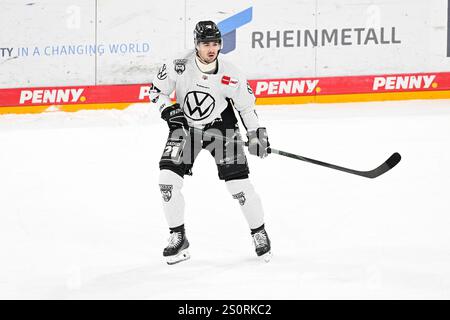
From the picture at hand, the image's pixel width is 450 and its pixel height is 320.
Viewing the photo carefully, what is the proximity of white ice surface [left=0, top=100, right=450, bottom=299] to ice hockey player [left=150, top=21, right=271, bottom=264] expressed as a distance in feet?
0.67

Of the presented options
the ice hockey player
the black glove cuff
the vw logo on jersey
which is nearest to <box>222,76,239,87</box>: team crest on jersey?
the ice hockey player

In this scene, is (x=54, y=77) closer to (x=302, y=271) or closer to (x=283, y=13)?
(x=283, y=13)

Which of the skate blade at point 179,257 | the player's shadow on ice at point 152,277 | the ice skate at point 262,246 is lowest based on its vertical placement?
the player's shadow on ice at point 152,277

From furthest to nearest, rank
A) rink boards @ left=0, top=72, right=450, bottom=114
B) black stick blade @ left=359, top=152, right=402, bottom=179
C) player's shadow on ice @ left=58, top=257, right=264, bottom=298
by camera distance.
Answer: rink boards @ left=0, top=72, right=450, bottom=114, black stick blade @ left=359, top=152, right=402, bottom=179, player's shadow on ice @ left=58, top=257, right=264, bottom=298

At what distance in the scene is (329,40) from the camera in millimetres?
8391

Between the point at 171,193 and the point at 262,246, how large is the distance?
0.51m

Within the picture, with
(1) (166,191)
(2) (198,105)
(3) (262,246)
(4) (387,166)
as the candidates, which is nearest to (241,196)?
(3) (262,246)

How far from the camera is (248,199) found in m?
4.45

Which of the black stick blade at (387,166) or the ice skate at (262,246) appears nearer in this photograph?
the ice skate at (262,246)

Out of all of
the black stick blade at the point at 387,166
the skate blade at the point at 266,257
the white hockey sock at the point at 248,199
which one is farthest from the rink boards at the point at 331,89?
the skate blade at the point at 266,257

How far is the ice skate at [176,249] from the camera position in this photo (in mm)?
4371

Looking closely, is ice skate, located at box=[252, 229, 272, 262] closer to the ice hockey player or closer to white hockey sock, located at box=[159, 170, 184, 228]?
the ice hockey player

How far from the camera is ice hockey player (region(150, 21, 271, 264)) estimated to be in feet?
14.3

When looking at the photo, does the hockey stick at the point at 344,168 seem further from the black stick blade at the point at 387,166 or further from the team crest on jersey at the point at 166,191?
the team crest on jersey at the point at 166,191
